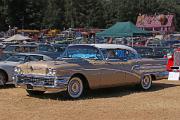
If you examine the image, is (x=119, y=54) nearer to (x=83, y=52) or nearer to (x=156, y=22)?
(x=83, y=52)

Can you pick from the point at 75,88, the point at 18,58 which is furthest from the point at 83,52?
the point at 18,58

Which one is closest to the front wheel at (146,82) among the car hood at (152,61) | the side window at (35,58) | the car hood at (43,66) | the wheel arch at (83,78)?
the car hood at (152,61)

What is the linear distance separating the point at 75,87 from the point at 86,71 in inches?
21.1

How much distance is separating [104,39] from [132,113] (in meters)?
34.8

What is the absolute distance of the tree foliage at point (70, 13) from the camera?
8712 cm

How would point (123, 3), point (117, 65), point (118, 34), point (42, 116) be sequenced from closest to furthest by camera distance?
point (42, 116)
point (117, 65)
point (118, 34)
point (123, 3)

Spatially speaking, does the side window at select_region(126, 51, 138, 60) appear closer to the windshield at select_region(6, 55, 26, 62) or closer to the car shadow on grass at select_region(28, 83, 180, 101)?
the car shadow on grass at select_region(28, 83, 180, 101)

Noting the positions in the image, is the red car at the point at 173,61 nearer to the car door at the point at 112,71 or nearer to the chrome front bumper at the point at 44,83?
the car door at the point at 112,71

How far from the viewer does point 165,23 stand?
266ft

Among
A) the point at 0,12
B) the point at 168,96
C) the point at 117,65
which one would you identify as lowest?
the point at 168,96

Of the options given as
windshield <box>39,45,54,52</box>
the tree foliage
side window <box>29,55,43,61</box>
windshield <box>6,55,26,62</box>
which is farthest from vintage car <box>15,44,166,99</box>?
the tree foliage

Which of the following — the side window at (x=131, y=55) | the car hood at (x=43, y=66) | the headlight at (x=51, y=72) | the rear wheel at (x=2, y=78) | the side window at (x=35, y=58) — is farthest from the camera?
the side window at (x=35, y=58)

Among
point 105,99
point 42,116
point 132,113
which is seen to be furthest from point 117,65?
point 42,116

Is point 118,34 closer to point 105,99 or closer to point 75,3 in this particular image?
point 105,99
